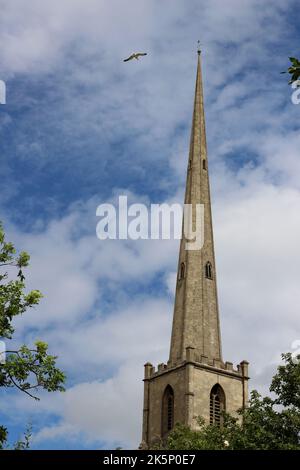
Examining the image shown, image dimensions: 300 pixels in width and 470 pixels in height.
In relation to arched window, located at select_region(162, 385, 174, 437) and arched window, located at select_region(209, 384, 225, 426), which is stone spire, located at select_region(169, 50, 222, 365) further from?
arched window, located at select_region(209, 384, 225, 426)

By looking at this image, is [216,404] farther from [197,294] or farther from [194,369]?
[197,294]

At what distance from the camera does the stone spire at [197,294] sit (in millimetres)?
72375

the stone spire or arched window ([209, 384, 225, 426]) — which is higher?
the stone spire

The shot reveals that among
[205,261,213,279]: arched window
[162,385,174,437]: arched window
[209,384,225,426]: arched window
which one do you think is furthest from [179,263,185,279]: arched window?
[209,384,225,426]: arched window

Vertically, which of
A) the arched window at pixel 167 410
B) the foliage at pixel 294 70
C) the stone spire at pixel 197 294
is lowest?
the foliage at pixel 294 70

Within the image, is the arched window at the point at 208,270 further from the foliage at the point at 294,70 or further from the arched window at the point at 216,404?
the foliage at the point at 294,70

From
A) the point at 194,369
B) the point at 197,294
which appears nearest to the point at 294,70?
the point at 194,369

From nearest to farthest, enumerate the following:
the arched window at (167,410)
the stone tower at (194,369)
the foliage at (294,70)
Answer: the foliage at (294,70)
the stone tower at (194,369)
the arched window at (167,410)

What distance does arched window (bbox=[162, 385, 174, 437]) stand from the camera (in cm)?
6950

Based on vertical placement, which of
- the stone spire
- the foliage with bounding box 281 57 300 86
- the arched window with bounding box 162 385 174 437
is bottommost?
the foliage with bounding box 281 57 300 86

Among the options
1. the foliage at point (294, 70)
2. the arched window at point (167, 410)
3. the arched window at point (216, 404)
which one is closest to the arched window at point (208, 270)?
the arched window at point (216, 404)

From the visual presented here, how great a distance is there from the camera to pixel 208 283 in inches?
2995

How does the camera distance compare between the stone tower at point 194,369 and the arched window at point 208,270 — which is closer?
the stone tower at point 194,369

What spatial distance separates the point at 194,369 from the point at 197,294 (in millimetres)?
7932
